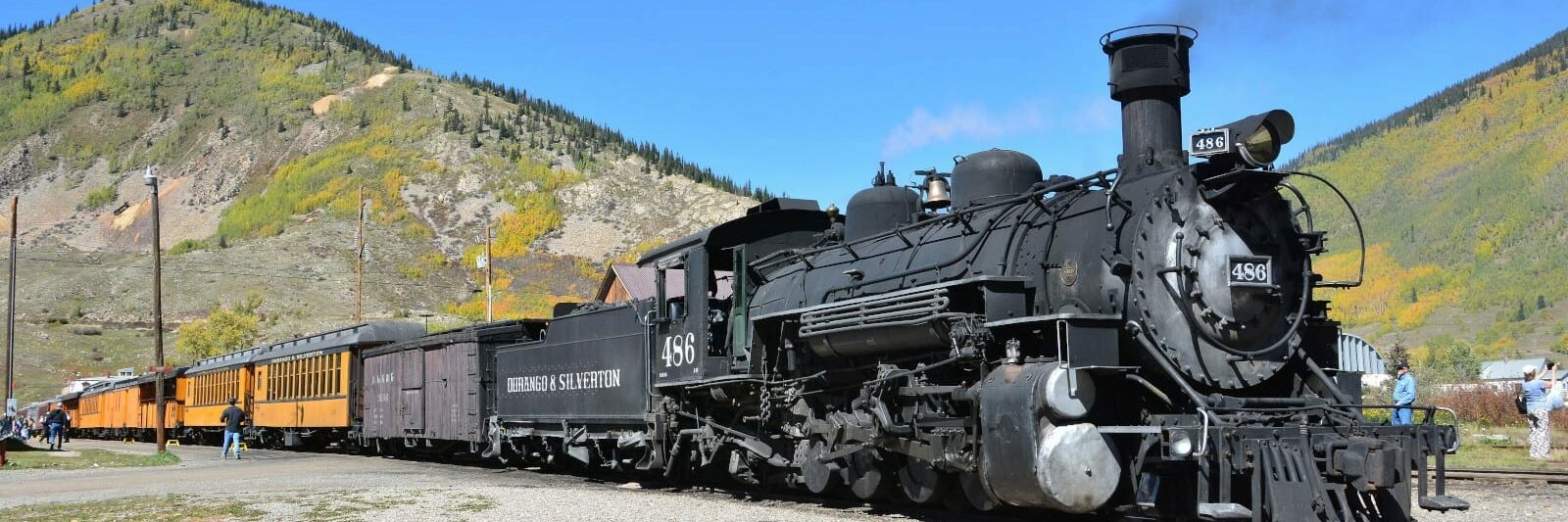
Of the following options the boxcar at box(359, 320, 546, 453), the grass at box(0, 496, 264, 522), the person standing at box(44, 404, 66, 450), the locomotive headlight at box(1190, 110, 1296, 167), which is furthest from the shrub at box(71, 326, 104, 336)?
the locomotive headlight at box(1190, 110, 1296, 167)

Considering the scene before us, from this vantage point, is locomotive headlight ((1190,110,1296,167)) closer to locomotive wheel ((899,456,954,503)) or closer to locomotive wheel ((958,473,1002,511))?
locomotive wheel ((958,473,1002,511))

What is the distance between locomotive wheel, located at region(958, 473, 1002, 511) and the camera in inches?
396

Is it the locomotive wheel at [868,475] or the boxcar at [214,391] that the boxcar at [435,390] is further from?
the locomotive wheel at [868,475]

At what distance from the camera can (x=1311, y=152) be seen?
158625 millimetres

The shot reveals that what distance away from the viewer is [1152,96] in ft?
32.2

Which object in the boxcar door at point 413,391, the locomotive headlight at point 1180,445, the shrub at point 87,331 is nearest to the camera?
the locomotive headlight at point 1180,445

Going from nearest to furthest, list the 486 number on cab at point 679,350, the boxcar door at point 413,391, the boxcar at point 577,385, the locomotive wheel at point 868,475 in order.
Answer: the locomotive wheel at point 868,475, the 486 number on cab at point 679,350, the boxcar at point 577,385, the boxcar door at point 413,391

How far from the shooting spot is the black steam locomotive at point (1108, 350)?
27.6 feet

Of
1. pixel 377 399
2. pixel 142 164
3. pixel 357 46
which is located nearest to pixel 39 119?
pixel 142 164

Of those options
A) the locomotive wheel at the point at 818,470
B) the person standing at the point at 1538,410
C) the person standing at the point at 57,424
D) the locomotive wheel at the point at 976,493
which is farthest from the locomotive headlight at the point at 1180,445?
the person standing at the point at 57,424

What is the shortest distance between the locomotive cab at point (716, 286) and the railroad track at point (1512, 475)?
774cm

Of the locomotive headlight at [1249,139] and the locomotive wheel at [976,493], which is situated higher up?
the locomotive headlight at [1249,139]

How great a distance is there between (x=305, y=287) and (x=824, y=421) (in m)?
72.1

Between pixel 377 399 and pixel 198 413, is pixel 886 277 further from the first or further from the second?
pixel 198 413
